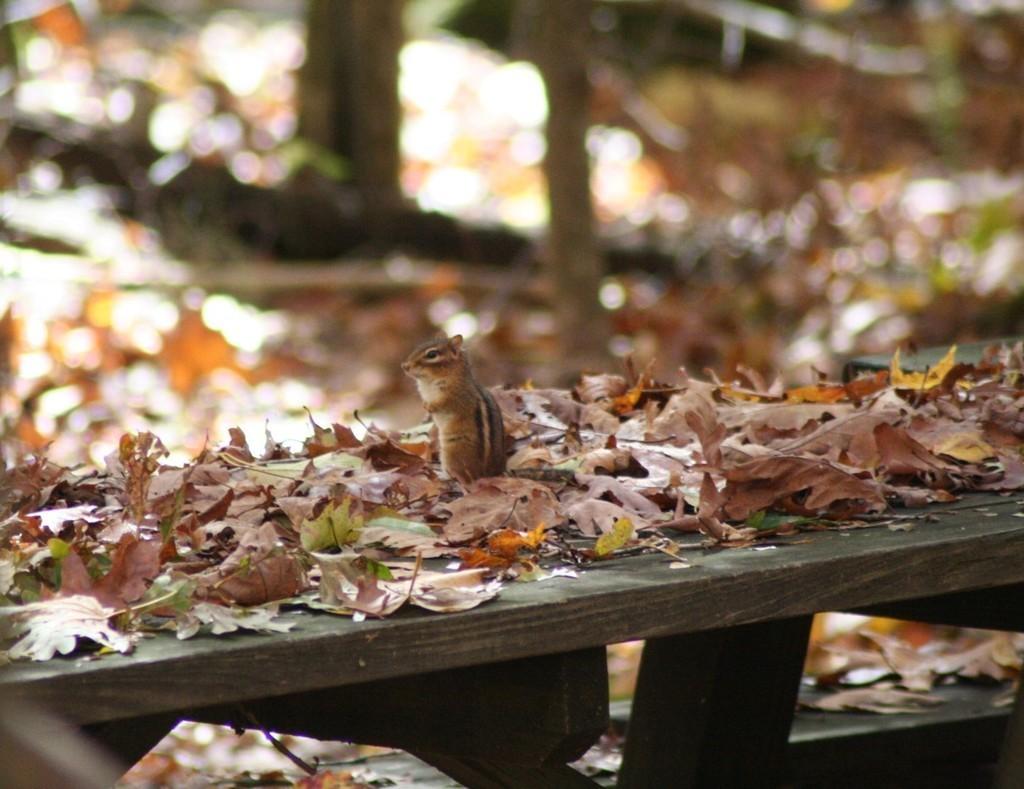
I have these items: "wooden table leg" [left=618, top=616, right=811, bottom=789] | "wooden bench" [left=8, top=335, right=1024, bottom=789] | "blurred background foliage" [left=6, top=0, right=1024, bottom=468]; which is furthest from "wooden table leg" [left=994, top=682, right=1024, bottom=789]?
"blurred background foliage" [left=6, top=0, right=1024, bottom=468]

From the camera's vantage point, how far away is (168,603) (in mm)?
1993

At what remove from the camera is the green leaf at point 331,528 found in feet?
7.57

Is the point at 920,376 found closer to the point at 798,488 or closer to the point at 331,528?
the point at 798,488

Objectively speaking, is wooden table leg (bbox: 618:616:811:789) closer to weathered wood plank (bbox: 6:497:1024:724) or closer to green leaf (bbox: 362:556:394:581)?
weathered wood plank (bbox: 6:497:1024:724)

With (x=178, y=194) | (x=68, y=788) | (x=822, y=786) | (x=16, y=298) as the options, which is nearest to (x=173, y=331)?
(x=16, y=298)

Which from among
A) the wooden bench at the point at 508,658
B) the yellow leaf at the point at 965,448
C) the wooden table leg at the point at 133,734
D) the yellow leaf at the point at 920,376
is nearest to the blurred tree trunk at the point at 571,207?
the yellow leaf at the point at 920,376

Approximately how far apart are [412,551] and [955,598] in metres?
1.21

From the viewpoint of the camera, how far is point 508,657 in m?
2.01

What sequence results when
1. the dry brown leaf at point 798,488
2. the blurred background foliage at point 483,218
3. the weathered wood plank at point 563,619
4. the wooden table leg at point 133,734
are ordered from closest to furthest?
the weathered wood plank at point 563,619 < the wooden table leg at point 133,734 < the dry brown leaf at point 798,488 < the blurred background foliage at point 483,218

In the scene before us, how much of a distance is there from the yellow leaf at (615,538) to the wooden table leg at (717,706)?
0.83m

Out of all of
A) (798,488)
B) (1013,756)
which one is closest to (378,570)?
(798,488)

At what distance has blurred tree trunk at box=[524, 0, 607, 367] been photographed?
22.6 ft

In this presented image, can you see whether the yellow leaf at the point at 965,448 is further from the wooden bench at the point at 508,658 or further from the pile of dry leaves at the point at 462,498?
the wooden bench at the point at 508,658

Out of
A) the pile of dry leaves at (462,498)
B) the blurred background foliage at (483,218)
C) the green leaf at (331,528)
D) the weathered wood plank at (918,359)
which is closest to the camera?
the pile of dry leaves at (462,498)
